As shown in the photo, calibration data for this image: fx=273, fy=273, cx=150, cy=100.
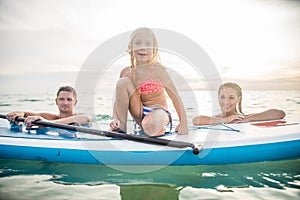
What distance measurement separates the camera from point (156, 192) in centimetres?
167

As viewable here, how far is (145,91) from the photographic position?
2297 millimetres

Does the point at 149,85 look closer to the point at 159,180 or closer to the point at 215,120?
the point at 159,180

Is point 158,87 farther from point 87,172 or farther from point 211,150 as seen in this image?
point 87,172

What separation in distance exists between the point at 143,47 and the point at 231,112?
1.33m

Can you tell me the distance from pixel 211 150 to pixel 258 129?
0.61 metres

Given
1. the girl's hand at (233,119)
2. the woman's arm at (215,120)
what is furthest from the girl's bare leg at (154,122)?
the girl's hand at (233,119)

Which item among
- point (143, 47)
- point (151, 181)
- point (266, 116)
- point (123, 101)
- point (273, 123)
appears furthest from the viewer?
point (266, 116)

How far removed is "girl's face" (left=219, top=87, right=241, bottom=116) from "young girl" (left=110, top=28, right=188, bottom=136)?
0.91 metres

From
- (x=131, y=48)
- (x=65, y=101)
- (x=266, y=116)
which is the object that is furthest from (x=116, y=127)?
(x=266, y=116)

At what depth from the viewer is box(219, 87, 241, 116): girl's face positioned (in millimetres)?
3006

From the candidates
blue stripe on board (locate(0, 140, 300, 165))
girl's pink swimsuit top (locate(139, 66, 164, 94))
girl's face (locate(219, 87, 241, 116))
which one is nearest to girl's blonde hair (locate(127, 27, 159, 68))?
girl's pink swimsuit top (locate(139, 66, 164, 94))

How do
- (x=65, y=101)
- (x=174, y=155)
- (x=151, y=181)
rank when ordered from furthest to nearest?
(x=65, y=101)
(x=174, y=155)
(x=151, y=181)

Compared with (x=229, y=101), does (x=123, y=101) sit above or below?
below

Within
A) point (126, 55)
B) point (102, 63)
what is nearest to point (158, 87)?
point (126, 55)
